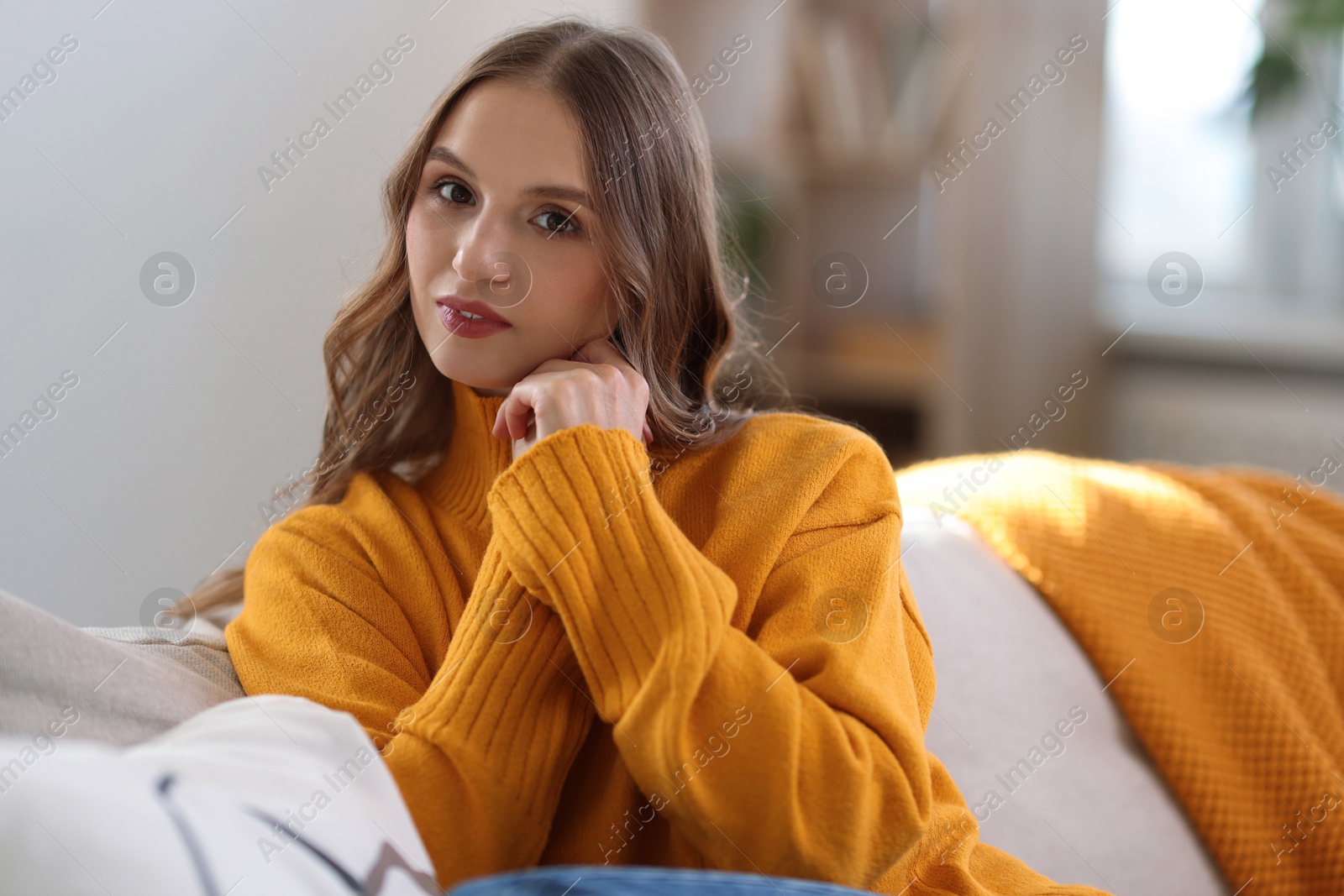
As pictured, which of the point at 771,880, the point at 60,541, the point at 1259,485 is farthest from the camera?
the point at 1259,485

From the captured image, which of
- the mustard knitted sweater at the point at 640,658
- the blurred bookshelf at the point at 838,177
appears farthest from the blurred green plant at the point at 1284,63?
the mustard knitted sweater at the point at 640,658

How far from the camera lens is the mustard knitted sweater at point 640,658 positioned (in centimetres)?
82

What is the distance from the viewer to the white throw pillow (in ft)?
1.77

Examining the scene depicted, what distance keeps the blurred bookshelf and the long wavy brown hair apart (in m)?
2.16

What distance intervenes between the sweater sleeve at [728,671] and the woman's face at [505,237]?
0.44 ft

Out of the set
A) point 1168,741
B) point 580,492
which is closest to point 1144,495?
point 1168,741

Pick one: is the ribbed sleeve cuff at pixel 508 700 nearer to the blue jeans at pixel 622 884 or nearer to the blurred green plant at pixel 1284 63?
the blue jeans at pixel 622 884

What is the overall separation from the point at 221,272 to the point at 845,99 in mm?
2202

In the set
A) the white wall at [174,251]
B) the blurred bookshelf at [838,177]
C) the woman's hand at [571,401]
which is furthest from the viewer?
the blurred bookshelf at [838,177]

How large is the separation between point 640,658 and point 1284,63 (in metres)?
2.73

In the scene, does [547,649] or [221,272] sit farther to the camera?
[221,272]

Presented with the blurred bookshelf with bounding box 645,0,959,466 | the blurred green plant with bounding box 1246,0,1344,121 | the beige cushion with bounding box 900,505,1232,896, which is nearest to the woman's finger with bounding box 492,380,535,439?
the beige cushion with bounding box 900,505,1232,896

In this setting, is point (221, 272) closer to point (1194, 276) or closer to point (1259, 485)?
point (1259, 485)

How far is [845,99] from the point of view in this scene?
3471 mm
